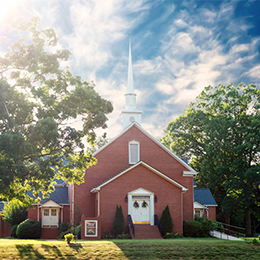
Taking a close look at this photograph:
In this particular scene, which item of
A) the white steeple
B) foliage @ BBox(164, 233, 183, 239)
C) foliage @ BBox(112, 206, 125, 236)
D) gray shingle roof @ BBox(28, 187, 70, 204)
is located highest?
the white steeple

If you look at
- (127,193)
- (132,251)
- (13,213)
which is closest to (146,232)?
(127,193)

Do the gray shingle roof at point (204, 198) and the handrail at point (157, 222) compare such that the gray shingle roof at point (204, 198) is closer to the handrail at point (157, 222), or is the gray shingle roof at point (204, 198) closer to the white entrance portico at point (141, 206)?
the white entrance portico at point (141, 206)

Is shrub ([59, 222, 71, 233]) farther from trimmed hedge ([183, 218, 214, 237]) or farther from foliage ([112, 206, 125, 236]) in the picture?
trimmed hedge ([183, 218, 214, 237])

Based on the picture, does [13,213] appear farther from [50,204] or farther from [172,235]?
[172,235]

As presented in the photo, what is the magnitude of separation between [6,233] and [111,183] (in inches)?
560

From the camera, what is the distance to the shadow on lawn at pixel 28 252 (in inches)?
688

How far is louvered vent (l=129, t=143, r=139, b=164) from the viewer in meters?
34.8

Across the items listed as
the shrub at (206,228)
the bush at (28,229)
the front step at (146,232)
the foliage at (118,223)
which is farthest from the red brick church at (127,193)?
the shrub at (206,228)

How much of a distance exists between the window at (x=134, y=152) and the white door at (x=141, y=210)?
5.21 m

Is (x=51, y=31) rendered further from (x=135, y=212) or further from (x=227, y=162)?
(x=227, y=162)

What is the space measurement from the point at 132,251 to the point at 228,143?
1123 inches

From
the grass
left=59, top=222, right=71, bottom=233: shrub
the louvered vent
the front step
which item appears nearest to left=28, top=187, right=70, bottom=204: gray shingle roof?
left=59, top=222, right=71, bottom=233: shrub

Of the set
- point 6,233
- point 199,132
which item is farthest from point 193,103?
point 6,233

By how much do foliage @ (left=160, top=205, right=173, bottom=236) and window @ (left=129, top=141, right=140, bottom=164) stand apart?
6525mm
